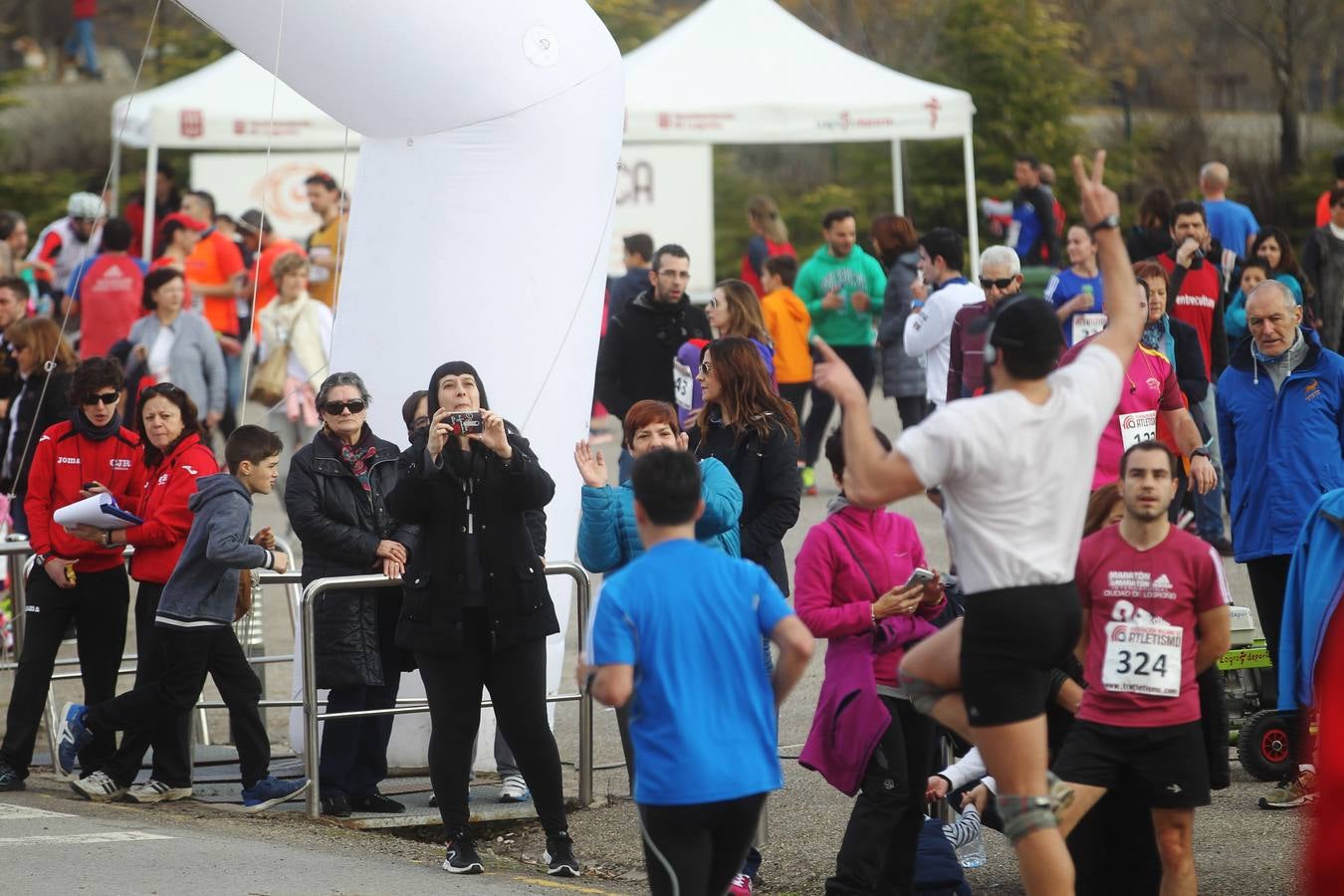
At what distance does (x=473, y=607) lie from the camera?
677 centimetres

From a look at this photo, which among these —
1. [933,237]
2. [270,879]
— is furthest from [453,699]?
[933,237]

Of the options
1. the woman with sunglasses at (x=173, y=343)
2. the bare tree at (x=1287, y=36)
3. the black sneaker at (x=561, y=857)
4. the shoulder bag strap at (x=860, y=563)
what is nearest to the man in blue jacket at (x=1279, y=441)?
the shoulder bag strap at (x=860, y=563)

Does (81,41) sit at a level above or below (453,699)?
above

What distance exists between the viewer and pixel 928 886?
6176 millimetres

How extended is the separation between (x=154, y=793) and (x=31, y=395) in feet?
10.4

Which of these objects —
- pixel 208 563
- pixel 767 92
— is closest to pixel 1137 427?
pixel 208 563

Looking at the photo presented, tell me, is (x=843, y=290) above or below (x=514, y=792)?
above

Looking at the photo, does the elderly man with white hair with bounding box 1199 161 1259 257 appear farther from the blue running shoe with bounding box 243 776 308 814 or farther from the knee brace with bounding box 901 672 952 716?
the knee brace with bounding box 901 672 952 716

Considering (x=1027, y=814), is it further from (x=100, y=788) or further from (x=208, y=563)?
(x=100, y=788)

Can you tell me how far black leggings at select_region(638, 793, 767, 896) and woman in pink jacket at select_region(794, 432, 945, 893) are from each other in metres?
1.19

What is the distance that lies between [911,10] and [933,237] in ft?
67.3

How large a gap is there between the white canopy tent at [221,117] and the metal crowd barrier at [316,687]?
11488 millimetres

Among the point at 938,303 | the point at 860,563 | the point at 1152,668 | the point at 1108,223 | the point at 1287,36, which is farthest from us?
the point at 1287,36

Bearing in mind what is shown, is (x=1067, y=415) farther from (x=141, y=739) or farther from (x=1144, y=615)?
(x=141, y=739)
